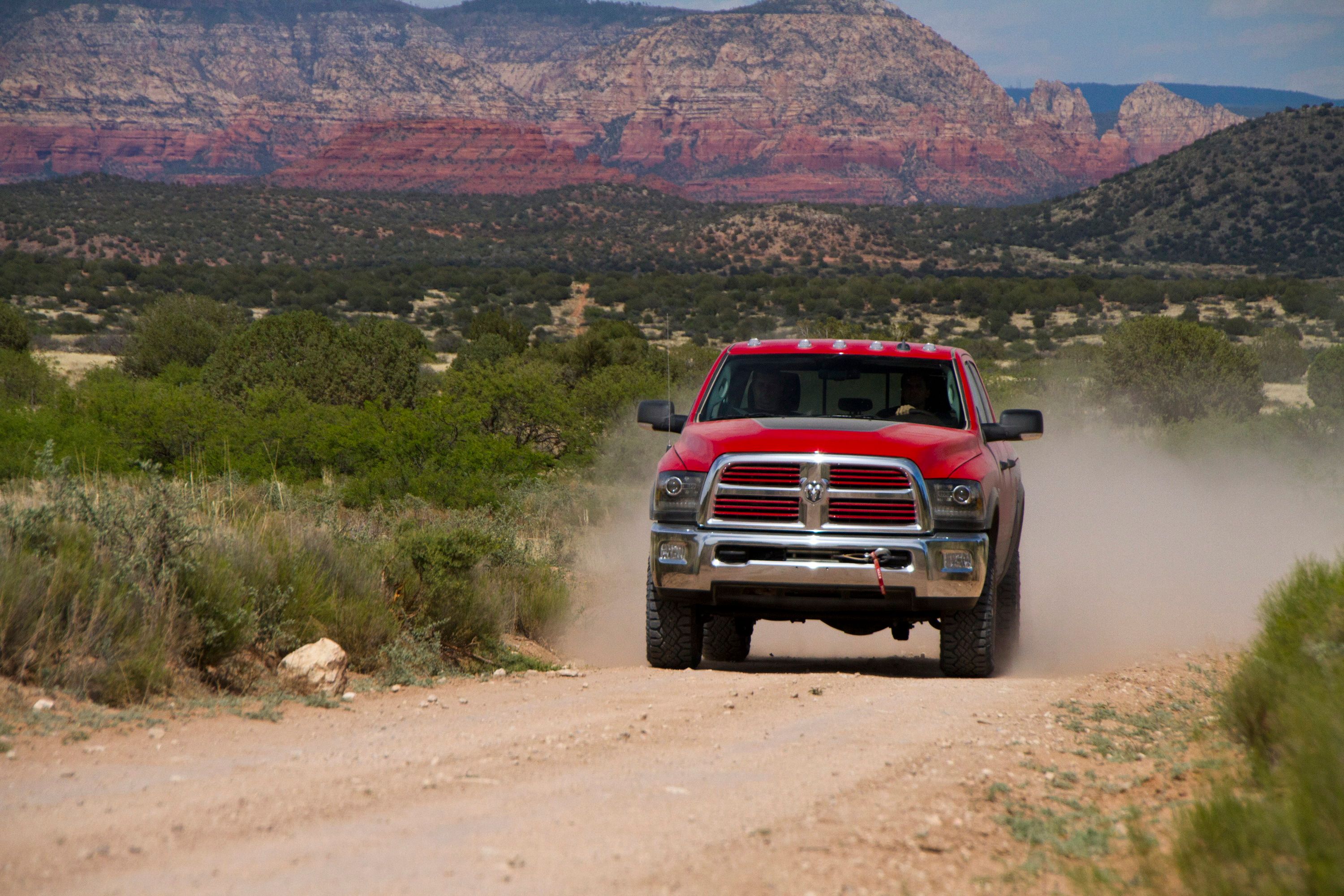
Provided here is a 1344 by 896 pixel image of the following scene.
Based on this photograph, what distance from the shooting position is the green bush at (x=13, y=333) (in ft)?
110

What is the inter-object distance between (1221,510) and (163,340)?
24.2 metres

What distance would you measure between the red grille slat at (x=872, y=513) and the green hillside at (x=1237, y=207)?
7850cm

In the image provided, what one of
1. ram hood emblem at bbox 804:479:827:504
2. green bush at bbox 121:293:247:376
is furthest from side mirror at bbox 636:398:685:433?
green bush at bbox 121:293:247:376

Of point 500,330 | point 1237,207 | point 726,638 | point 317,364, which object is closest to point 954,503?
point 726,638

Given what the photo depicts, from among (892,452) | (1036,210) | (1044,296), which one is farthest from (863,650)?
(1036,210)

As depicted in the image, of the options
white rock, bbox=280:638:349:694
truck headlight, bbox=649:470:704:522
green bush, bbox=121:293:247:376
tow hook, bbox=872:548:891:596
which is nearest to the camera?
white rock, bbox=280:638:349:694

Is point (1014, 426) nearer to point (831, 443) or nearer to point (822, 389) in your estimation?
point (822, 389)

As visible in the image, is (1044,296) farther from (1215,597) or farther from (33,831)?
(33,831)

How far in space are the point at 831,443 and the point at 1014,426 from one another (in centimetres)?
174

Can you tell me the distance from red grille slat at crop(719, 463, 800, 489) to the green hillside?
78714 millimetres

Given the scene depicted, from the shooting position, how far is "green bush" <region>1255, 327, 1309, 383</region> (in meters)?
36.0

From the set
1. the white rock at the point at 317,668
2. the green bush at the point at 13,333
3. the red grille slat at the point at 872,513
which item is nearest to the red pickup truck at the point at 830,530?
the red grille slat at the point at 872,513

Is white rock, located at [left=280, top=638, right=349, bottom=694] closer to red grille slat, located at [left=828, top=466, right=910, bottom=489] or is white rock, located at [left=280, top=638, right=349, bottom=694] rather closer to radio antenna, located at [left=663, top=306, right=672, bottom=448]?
radio antenna, located at [left=663, top=306, right=672, bottom=448]

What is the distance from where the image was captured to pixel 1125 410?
29719mm
